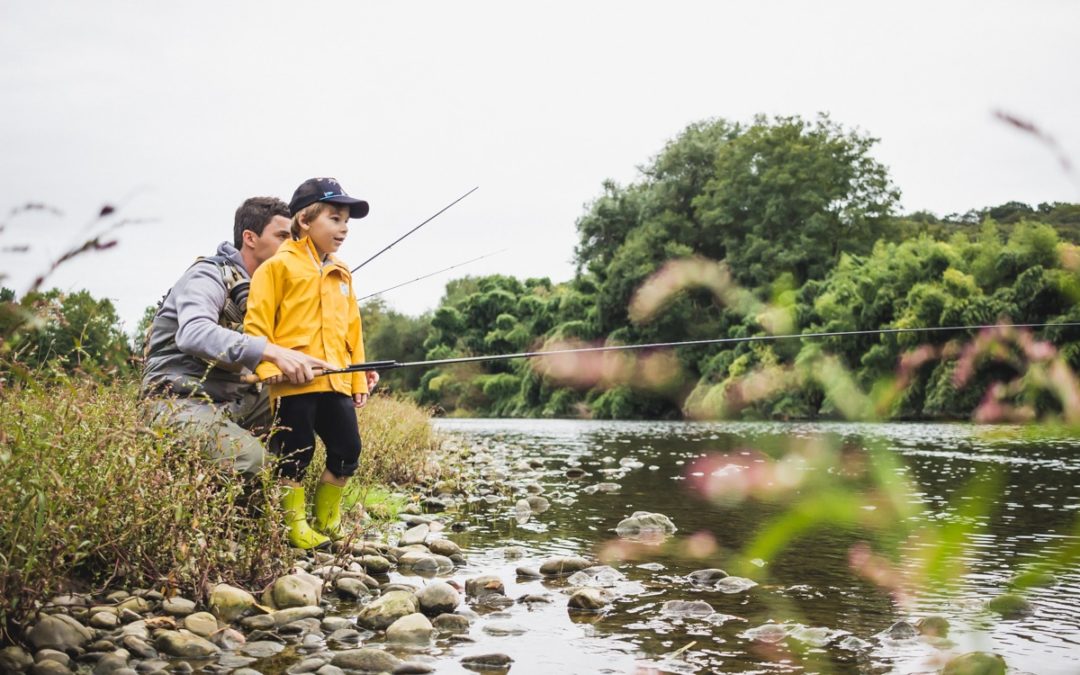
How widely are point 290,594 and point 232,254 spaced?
194cm

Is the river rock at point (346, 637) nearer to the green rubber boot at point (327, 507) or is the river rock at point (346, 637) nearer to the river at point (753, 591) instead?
the river at point (753, 591)

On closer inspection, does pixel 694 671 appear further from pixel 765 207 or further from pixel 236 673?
pixel 765 207

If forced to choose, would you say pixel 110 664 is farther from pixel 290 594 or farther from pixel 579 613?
pixel 579 613

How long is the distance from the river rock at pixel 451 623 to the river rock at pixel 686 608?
0.76 meters

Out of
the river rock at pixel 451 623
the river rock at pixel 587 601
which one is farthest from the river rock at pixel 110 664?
the river rock at pixel 587 601

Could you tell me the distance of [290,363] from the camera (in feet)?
12.3

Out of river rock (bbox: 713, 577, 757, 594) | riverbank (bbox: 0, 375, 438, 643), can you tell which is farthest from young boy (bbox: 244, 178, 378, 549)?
river rock (bbox: 713, 577, 757, 594)

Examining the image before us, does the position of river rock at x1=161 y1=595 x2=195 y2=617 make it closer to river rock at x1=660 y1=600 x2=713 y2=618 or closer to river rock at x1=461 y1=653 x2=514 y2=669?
river rock at x1=461 y1=653 x2=514 y2=669

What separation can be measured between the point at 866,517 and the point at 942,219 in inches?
1682

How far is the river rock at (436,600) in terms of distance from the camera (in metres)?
3.45

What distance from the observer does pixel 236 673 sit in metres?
2.60

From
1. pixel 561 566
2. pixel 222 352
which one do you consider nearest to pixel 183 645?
pixel 222 352

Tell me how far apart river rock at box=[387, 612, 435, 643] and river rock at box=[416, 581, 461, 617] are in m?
0.23

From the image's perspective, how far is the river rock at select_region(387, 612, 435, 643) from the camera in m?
3.08
